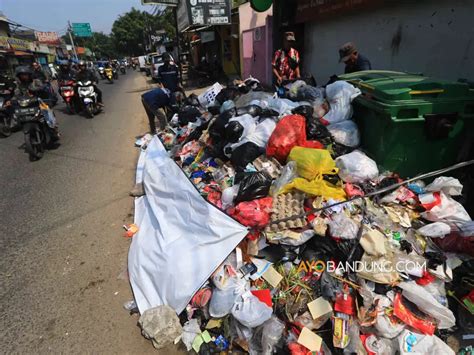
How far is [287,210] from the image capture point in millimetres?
2375

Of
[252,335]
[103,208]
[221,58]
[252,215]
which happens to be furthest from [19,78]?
[221,58]

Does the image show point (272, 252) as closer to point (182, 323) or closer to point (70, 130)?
point (182, 323)

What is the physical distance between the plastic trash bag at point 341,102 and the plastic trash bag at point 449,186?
1.17 metres

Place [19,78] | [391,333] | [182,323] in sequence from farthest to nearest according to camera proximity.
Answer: [19,78] → [182,323] → [391,333]

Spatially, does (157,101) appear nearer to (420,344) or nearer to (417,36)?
(417,36)

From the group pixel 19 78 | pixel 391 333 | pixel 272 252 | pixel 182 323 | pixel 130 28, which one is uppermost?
pixel 130 28

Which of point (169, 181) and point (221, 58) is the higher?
point (221, 58)

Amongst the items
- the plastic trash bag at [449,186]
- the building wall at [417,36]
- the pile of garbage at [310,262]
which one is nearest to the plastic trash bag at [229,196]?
the pile of garbage at [310,262]

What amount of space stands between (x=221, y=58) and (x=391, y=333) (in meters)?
17.2

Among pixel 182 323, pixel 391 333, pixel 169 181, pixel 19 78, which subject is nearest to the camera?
pixel 391 333

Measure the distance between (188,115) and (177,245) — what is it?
11.0 feet

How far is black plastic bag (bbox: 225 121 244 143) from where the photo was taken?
3328 millimetres

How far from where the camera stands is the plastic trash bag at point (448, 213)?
224 cm

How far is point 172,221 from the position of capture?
9.25 feet
